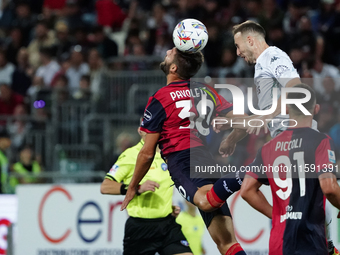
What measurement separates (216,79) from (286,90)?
22.0 feet

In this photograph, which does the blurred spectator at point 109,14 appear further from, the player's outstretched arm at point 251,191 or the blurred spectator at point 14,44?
the player's outstretched arm at point 251,191

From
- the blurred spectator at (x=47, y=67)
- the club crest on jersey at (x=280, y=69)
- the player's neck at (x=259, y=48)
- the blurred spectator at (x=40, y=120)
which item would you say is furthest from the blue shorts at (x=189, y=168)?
the blurred spectator at (x=47, y=67)

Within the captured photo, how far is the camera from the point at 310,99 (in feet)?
17.8

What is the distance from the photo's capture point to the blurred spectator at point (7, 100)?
14375 millimetres

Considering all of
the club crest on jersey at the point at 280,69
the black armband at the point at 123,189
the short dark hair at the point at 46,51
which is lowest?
the black armband at the point at 123,189

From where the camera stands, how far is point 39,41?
52.5 feet

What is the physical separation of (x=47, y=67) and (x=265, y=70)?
921 centimetres

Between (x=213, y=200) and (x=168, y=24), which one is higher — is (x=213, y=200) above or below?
below

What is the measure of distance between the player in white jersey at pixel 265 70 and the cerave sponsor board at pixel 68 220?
14.3ft

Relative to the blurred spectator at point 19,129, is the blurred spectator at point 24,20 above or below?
above

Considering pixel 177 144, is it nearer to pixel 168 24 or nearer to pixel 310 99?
pixel 310 99

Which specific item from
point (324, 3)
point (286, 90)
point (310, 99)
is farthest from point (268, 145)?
point (324, 3)

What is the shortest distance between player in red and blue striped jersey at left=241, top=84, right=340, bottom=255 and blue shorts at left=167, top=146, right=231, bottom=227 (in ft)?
3.41

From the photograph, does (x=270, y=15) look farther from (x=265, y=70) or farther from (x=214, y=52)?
(x=265, y=70)
